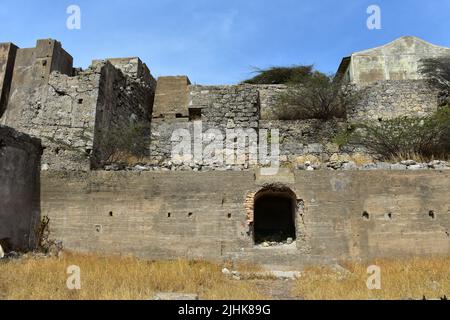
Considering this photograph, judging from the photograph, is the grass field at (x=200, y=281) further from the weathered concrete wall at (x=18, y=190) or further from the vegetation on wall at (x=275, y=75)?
the vegetation on wall at (x=275, y=75)

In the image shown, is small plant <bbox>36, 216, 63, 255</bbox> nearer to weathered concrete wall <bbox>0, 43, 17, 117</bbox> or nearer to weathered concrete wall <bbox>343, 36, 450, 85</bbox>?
weathered concrete wall <bbox>0, 43, 17, 117</bbox>

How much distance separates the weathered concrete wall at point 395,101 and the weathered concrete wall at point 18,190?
464 inches

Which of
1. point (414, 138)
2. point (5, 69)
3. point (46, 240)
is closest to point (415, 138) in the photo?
point (414, 138)

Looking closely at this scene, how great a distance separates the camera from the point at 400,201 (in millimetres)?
9992

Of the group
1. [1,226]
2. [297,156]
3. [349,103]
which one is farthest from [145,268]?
[349,103]

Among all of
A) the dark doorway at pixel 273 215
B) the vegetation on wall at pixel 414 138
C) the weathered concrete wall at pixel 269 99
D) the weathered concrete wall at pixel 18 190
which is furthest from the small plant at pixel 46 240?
the vegetation on wall at pixel 414 138

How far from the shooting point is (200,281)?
7855 millimetres

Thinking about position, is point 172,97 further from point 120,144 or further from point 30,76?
point 30,76

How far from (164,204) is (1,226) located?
3.89 meters

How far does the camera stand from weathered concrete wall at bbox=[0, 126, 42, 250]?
10.0 m

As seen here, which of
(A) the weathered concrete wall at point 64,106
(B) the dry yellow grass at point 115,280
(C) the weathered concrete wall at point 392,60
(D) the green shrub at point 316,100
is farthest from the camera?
(C) the weathered concrete wall at point 392,60

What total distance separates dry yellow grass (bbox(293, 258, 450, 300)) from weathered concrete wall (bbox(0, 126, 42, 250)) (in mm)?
7021

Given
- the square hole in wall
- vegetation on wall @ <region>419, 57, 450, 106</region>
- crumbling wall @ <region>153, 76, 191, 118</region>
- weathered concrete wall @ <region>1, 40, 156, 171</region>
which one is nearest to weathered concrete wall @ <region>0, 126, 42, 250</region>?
weathered concrete wall @ <region>1, 40, 156, 171</region>

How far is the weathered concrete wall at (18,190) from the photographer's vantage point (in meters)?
10.0
